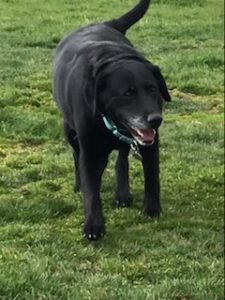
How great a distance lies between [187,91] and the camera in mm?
8750

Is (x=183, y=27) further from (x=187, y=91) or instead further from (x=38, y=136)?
(x=38, y=136)

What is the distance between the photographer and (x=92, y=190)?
4969 mm

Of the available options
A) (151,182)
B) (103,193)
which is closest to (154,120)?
(151,182)

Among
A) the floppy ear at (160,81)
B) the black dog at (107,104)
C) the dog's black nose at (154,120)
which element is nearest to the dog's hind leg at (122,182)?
the black dog at (107,104)

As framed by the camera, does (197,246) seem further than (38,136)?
No

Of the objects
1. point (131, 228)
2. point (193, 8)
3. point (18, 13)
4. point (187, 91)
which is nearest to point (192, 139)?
point (193, 8)

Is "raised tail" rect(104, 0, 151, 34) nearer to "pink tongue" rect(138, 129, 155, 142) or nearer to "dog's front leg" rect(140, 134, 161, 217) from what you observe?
"dog's front leg" rect(140, 134, 161, 217)

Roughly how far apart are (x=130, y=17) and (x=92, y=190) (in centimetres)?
119

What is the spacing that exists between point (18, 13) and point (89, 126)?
2.41ft

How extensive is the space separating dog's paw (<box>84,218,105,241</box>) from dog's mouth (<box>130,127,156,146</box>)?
0.57 metres

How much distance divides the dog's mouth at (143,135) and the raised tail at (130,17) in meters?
1.18

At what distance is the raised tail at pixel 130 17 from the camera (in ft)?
17.8

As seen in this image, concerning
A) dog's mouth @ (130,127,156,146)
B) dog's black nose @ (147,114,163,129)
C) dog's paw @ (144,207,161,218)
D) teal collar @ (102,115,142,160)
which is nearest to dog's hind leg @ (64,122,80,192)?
dog's paw @ (144,207,161,218)

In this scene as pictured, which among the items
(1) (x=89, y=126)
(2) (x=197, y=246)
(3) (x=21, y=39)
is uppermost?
(1) (x=89, y=126)
